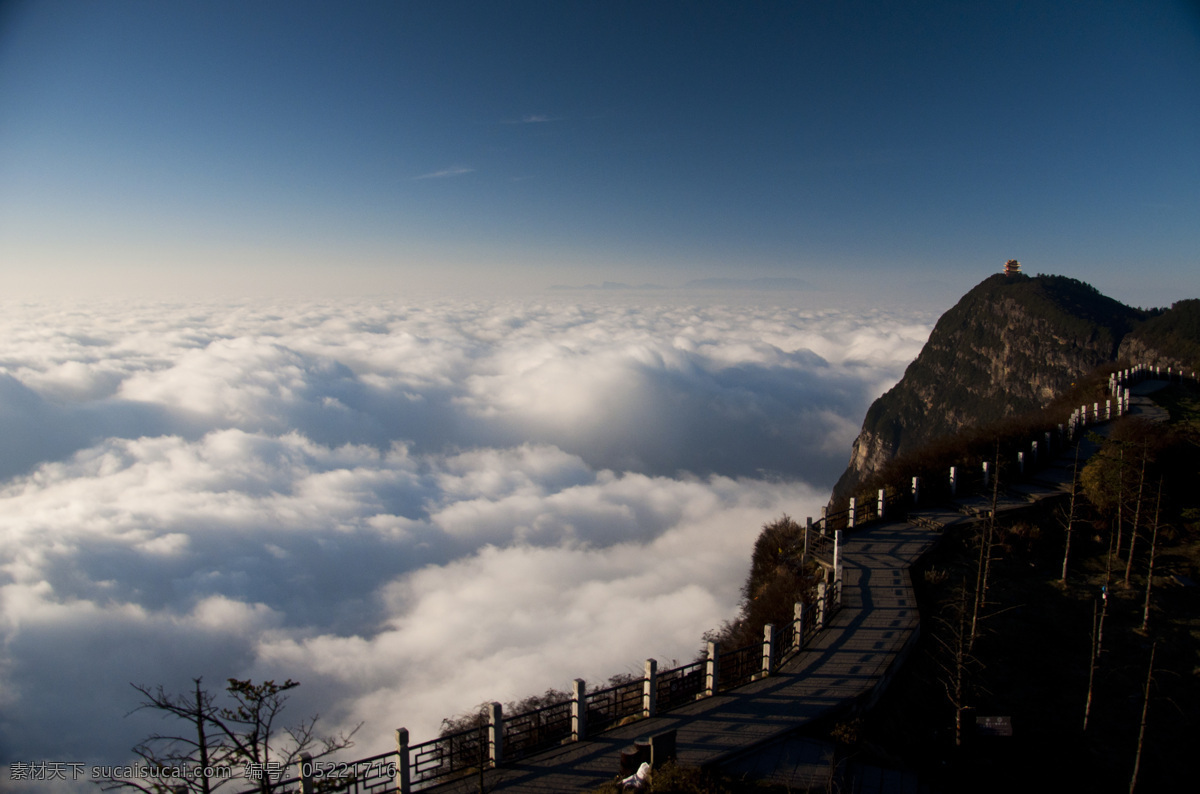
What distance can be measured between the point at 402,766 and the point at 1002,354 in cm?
12208

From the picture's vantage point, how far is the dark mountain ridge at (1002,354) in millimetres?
86875

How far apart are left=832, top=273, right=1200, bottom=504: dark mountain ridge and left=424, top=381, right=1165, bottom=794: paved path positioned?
70565mm

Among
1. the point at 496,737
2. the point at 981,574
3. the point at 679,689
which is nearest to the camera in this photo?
the point at 496,737

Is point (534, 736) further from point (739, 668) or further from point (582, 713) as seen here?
point (739, 668)

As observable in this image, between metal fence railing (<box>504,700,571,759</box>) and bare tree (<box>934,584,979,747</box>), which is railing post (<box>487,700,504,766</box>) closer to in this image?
metal fence railing (<box>504,700,571,759</box>)

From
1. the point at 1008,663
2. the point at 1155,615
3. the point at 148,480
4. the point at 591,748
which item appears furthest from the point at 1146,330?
the point at 148,480

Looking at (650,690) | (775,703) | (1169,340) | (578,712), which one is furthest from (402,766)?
(1169,340)

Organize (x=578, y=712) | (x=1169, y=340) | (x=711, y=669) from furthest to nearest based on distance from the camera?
(x=1169, y=340), (x=711, y=669), (x=578, y=712)

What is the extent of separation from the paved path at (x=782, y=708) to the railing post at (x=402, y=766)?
595mm

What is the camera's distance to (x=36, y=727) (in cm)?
5375

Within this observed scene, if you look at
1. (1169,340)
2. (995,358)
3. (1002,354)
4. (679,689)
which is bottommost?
(679,689)

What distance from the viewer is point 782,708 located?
11625mm

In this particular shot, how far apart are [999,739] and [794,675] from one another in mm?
4616

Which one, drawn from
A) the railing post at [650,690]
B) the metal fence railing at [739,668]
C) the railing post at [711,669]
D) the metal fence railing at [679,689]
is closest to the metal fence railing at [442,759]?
the railing post at [650,690]
